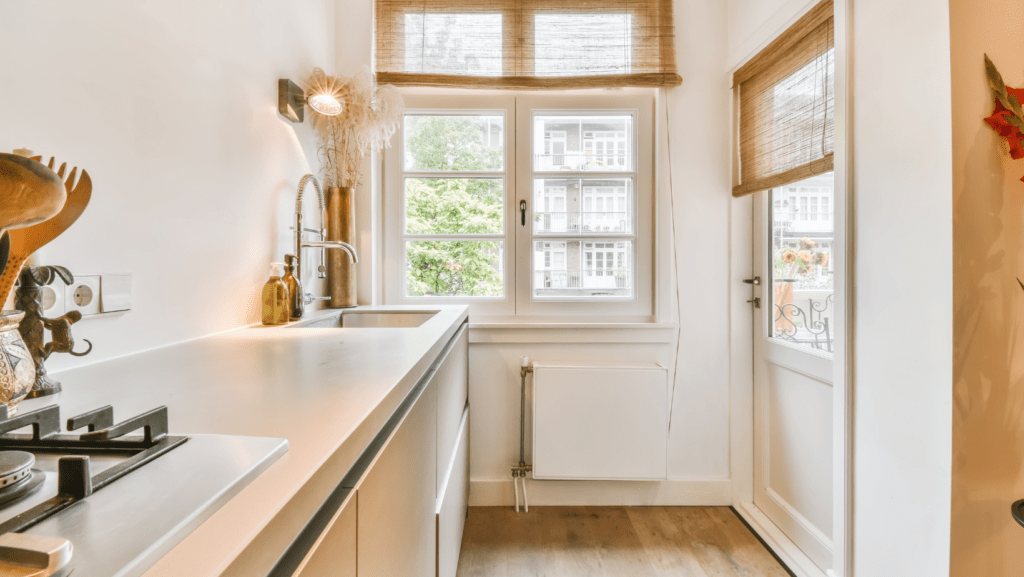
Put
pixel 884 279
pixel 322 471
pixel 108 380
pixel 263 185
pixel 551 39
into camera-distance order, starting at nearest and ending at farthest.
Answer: pixel 322 471 → pixel 108 380 → pixel 884 279 → pixel 263 185 → pixel 551 39

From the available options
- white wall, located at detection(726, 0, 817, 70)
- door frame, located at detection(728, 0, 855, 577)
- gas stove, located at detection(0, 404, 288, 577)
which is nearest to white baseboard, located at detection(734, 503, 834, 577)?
door frame, located at detection(728, 0, 855, 577)

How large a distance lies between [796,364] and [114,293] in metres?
2.23

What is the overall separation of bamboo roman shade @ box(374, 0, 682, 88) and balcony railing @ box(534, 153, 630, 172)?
33 cm

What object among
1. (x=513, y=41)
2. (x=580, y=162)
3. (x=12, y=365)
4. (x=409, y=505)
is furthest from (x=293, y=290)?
(x=513, y=41)

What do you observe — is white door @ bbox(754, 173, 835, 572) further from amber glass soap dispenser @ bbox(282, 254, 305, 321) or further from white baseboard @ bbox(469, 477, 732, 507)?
amber glass soap dispenser @ bbox(282, 254, 305, 321)

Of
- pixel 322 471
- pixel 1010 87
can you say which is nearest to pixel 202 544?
pixel 322 471

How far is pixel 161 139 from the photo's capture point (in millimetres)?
1090

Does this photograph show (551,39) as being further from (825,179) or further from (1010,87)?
(1010,87)

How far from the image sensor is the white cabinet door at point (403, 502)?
625mm

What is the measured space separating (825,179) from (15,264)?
2190mm

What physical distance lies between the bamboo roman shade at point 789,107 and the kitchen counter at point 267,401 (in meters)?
1.51

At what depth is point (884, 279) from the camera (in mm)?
1292

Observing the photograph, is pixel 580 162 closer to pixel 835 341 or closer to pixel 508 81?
pixel 508 81

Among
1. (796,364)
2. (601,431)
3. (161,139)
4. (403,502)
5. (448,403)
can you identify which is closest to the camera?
(403,502)
